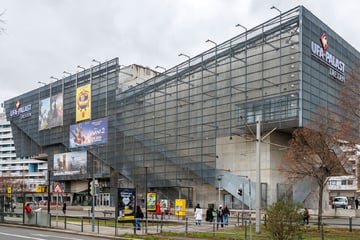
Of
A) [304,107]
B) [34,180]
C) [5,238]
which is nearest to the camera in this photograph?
[5,238]

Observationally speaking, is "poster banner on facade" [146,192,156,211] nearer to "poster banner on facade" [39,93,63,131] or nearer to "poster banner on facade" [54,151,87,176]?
"poster banner on facade" [54,151,87,176]

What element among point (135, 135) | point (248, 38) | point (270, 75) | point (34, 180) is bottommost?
point (34, 180)

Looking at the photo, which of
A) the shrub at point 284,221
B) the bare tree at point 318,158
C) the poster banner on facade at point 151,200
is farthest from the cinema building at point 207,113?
the shrub at point 284,221

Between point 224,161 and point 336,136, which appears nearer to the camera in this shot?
point 336,136

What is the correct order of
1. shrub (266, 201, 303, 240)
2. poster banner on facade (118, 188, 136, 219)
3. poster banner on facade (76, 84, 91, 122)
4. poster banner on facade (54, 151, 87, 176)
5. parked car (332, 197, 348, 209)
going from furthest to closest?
poster banner on facade (54, 151, 87, 176)
poster banner on facade (76, 84, 91, 122)
parked car (332, 197, 348, 209)
poster banner on facade (118, 188, 136, 219)
shrub (266, 201, 303, 240)

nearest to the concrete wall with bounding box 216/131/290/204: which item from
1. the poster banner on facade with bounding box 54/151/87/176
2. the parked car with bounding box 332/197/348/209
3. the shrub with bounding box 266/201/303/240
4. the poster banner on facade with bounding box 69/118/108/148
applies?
the parked car with bounding box 332/197/348/209

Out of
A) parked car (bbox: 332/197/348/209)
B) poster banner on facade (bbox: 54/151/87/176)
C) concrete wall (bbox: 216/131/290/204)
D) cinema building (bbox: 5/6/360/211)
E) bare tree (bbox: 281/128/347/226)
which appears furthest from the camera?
poster banner on facade (bbox: 54/151/87/176)

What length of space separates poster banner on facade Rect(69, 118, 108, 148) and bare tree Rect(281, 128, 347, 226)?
47796 mm

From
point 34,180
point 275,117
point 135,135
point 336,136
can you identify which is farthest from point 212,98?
point 34,180

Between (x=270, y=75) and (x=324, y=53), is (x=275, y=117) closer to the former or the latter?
(x=270, y=75)

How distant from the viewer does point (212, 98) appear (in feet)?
217

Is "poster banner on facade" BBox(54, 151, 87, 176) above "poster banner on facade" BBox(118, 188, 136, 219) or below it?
above

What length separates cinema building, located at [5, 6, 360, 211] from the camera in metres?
57.9

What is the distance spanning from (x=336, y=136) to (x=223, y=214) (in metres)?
9.88
